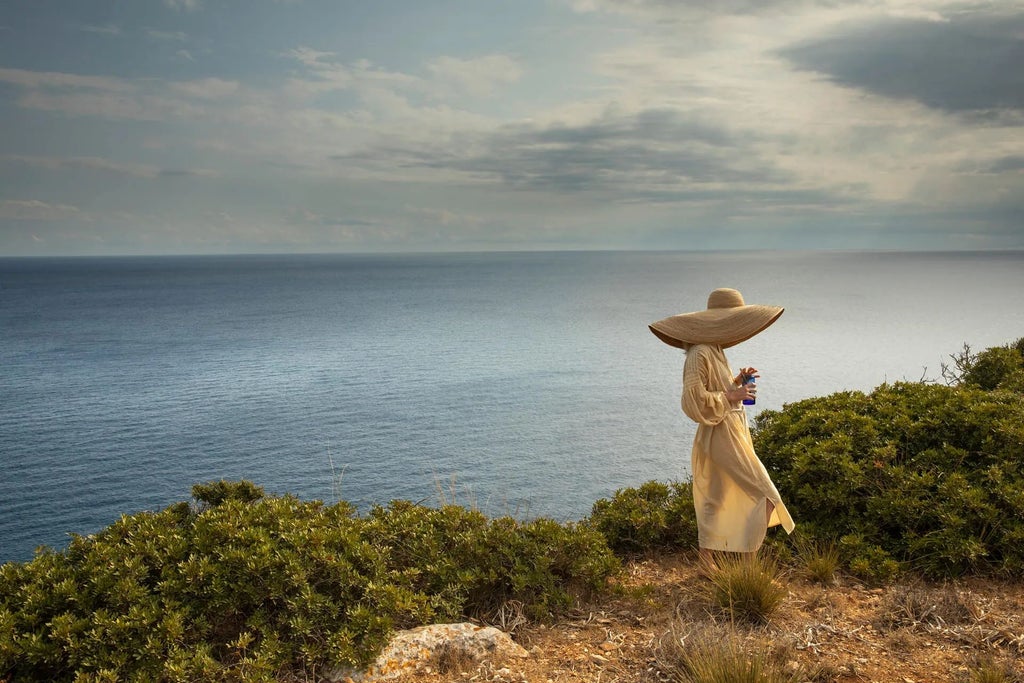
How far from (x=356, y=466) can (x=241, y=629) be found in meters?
46.9

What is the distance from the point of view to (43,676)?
565 cm

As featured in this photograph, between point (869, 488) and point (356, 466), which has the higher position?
point (869, 488)

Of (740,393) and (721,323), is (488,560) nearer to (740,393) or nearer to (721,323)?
(740,393)

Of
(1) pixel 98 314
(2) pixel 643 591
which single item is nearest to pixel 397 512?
(2) pixel 643 591

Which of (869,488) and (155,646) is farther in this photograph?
(869,488)

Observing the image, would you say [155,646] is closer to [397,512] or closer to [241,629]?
[241,629]

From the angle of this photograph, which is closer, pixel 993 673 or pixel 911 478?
pixel 993 673

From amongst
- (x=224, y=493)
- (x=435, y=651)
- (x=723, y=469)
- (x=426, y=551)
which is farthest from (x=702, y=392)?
(x=224, y=493)

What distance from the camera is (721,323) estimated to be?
25.0ft

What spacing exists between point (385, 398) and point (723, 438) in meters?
66.8

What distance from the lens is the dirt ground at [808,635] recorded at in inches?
232

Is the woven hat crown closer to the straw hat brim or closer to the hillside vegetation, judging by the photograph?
the straw hat brim

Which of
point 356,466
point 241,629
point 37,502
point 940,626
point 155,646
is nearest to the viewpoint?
point 155,646

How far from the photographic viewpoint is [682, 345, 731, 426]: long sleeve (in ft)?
24.5
